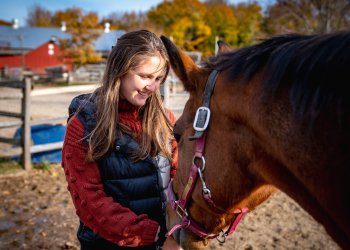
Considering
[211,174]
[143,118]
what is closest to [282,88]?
[211,174]

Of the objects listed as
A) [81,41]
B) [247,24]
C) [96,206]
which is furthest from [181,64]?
[247,24]

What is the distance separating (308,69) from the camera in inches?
37.9

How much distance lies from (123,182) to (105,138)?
296mm

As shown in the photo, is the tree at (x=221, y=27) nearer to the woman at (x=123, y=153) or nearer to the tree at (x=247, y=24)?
the tree at (x=247, y=24)

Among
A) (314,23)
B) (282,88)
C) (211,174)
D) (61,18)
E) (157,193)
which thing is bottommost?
(157,193)

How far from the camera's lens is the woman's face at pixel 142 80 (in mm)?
1916

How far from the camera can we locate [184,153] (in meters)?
1.45

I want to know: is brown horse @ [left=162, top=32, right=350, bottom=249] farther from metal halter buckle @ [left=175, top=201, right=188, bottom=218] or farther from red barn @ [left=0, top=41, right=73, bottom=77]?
red barn @ [left=0, top=41, right=73, bottom=77]

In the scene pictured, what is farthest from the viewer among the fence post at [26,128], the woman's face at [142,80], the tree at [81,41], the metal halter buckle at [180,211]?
the tree at [81,41]

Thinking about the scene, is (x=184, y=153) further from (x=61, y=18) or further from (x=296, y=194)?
(x=61, y=18)

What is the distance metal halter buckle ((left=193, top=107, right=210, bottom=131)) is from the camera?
1291mm

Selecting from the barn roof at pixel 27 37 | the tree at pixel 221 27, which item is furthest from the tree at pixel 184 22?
the barn roof at pixel 27 37

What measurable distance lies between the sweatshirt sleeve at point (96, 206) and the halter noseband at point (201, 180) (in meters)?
0.27

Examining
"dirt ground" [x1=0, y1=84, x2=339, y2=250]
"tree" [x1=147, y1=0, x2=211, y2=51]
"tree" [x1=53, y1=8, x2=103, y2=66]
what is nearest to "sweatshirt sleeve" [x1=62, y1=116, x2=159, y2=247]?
"dirt ground" [x1=0, y1=84, x2=339, y2=250]
